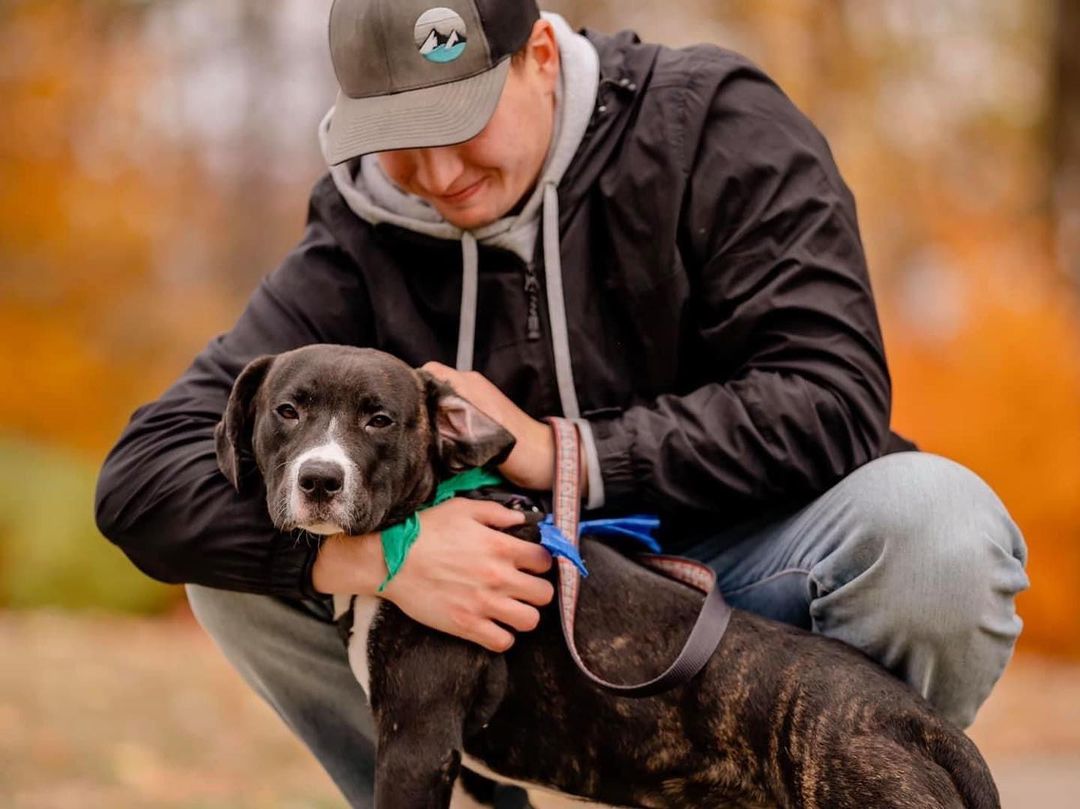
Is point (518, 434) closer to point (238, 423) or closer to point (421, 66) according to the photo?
point (238, 423)

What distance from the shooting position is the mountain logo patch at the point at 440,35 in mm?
3600

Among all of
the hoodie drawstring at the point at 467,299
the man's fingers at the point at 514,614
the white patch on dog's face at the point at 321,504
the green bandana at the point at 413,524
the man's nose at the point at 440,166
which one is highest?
the man's nose at the point at 440,166

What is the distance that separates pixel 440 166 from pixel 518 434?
2.36 ft

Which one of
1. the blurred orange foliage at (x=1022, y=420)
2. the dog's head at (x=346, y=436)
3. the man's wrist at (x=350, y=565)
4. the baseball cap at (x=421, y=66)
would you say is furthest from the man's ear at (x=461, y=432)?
the blurred orange foliage at (x=1022, y=420)

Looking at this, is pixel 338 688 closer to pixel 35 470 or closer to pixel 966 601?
pixel 966 601

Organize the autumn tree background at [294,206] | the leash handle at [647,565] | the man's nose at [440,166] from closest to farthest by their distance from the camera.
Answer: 1. the leash handle at [647,565]
2. the man's nose at [440,166]
3. the autumn tree background at [294,206]

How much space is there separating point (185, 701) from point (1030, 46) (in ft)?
43.8

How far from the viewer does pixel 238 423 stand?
11.9ft

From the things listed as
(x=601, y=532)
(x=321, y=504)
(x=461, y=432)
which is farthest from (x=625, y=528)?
(x=321, y=504)

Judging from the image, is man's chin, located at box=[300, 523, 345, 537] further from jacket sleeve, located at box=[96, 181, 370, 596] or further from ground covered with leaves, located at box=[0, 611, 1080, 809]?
ground covered with leaves, located at box=[0, 611, 1080, 809]

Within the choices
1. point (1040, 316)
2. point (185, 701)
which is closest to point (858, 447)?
point (185, 701)

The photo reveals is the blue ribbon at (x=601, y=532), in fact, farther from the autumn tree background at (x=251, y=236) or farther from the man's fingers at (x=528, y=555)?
the autumn tree background at (x=251, y=236)

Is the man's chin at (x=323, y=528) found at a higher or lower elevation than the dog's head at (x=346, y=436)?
lower

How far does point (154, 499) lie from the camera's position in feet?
12.1
